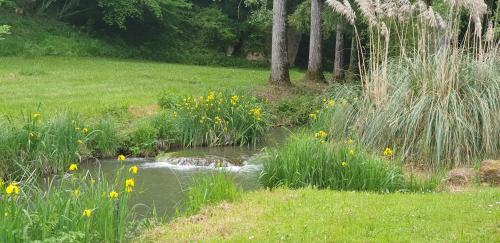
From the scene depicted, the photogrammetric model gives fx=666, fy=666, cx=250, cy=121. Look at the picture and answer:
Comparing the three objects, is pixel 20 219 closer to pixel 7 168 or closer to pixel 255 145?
pixel 7 168

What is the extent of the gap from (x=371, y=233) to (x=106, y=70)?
62.5ft

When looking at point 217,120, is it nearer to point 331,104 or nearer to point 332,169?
point 331,104

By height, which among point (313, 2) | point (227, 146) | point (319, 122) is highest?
point (313, 2)

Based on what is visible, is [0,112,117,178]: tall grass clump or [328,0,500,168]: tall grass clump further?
[0,112,117,178]: tall grass clump

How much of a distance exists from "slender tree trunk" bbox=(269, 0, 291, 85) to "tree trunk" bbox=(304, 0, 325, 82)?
255 cm

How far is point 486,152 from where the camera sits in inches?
377

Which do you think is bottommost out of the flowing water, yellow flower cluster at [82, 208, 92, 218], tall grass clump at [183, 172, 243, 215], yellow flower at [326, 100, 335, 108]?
the flowing water

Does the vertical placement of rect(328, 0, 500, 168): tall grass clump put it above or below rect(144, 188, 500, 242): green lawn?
above

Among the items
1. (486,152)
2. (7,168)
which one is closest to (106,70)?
(7,168)

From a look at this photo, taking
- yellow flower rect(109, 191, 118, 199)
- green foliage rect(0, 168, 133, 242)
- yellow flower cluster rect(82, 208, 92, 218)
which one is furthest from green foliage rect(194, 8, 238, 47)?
yellow flower cluster rect(82, 208, 92, 218)

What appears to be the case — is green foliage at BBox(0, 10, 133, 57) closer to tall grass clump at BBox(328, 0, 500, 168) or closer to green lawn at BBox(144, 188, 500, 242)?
tall grass clump at BBox(328, 0, 500, 168)

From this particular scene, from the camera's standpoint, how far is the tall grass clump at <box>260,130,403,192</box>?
834 centimetres

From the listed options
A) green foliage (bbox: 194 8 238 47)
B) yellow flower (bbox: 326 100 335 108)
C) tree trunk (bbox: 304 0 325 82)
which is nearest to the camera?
yellow flower (bbox: 326 100 335 108)

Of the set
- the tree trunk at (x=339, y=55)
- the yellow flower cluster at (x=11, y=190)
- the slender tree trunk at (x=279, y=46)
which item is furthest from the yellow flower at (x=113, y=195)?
the tree trunk at (x=339, y=55)
